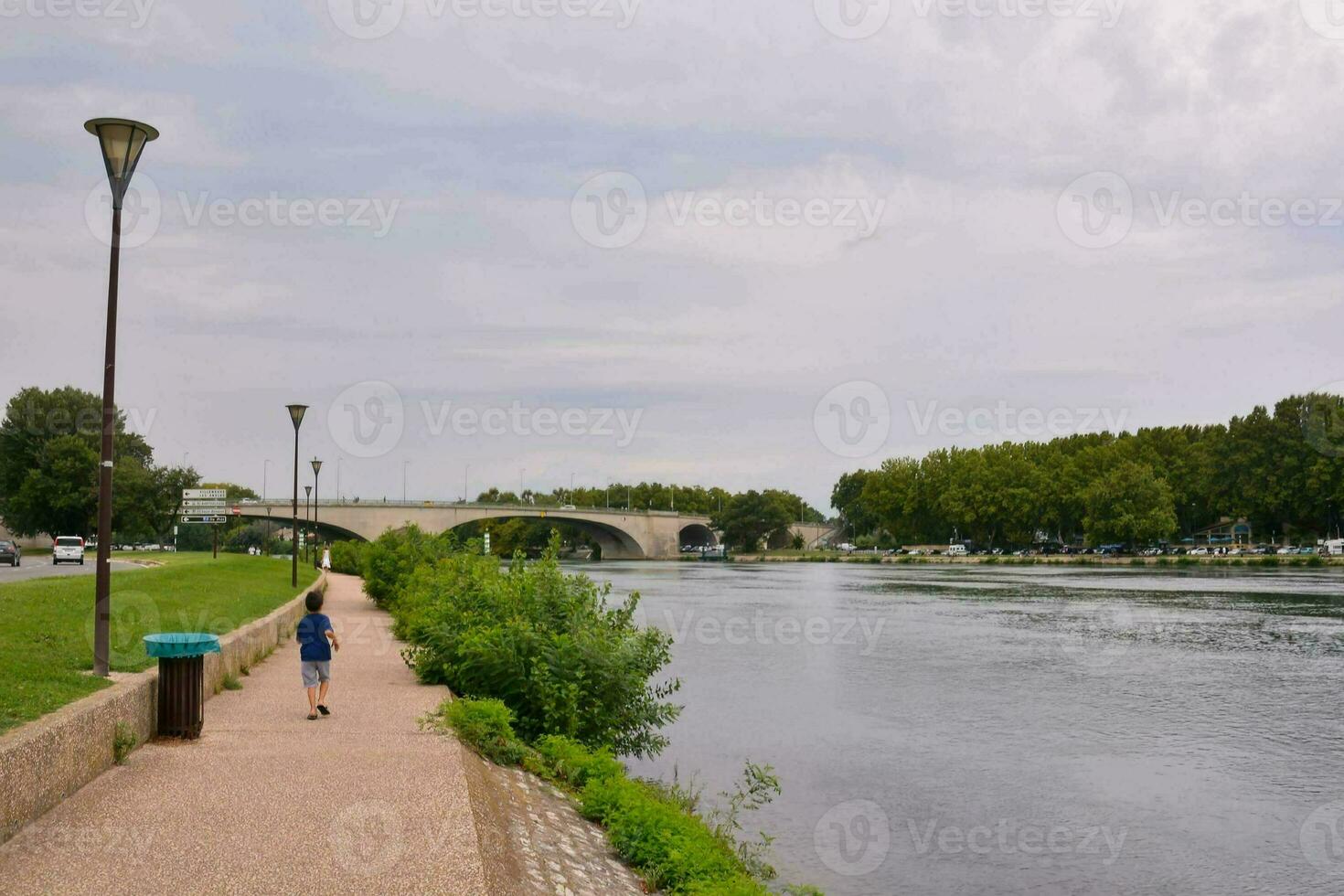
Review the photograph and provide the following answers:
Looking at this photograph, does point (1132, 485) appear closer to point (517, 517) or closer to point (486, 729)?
point (517, 517)

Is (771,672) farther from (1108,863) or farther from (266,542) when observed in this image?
(266,542)

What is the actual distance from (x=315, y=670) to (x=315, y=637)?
1.31 ft

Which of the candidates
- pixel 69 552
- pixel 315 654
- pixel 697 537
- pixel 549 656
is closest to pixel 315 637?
pixel 315 654

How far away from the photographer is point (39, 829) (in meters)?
7.40

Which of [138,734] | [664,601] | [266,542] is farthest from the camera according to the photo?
[266,542]

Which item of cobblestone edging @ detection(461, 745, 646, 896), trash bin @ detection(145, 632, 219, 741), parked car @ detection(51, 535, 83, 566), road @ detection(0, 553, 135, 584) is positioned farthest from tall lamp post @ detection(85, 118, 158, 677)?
parked car @ detection(51, 535, 83, 566)

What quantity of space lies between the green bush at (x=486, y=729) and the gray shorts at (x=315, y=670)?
57.2 inches

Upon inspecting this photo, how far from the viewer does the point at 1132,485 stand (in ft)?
325

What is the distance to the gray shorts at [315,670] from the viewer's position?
42.2 feet

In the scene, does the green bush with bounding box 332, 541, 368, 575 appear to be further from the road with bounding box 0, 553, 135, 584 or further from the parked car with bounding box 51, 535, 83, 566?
the road with bounding box 0, 553, 135, 584

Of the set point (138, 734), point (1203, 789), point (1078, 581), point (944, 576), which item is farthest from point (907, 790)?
point (944, 576)

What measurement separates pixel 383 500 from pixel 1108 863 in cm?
9693

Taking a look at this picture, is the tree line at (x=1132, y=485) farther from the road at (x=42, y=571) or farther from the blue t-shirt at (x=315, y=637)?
the blue t-shirt at (x=315, y=637)

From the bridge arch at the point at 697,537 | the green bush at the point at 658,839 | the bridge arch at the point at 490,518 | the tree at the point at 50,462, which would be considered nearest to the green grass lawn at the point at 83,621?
the green bush at the point at 658,839
